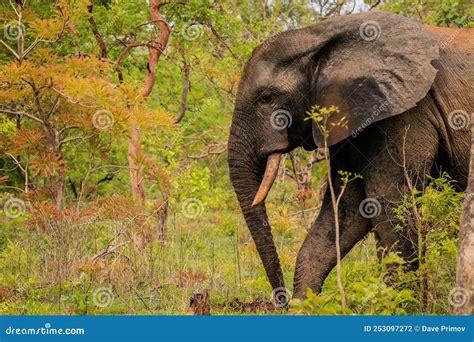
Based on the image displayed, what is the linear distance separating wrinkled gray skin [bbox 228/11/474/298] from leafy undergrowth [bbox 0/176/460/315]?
1.00ft

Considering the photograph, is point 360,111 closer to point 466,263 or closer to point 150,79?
point 466,263

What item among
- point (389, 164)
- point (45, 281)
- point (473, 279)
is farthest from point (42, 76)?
point (473, 279)

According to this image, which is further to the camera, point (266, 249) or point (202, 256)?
point (202, 256)

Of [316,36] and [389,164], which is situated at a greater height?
[316,36]

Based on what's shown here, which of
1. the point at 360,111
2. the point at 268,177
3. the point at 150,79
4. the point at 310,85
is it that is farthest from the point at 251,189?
the point at 150,79

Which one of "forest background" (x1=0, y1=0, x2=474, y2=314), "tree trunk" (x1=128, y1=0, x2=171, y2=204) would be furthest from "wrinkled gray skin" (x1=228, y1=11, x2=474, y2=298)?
"tree trunk" (x1=128, y1=0, x2=171, y2=204)

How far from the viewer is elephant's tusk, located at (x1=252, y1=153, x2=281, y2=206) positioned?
26.6 ft

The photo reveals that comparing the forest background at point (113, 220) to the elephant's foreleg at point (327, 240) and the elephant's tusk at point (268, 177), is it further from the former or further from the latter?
the elephant's tusk at point (268, 177)

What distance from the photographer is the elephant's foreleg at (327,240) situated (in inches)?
337

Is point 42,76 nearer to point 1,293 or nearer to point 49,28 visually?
point 49,28

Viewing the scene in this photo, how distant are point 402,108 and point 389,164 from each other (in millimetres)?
492

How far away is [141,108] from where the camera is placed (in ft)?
32.3

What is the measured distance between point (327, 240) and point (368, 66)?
1.68m

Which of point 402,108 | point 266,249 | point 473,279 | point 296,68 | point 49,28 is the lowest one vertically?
point 473,279
